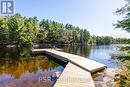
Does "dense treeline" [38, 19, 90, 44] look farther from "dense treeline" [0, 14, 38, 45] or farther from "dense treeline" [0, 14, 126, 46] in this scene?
"dense treeline" [0, 14, 38, 45]

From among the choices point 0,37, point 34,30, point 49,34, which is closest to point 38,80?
point 0,37

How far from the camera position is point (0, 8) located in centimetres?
2047

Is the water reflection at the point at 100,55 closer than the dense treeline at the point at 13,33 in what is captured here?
Yes

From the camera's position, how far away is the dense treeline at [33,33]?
39406 mm

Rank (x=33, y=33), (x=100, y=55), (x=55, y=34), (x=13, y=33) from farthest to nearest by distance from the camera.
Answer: (x=55, y=34), (x=33, y=33), (x=13, y=33), (x=100, y=55)

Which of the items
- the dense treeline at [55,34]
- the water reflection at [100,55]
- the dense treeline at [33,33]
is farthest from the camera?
the dense treeline at [55,34]

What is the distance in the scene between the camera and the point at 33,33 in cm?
4641

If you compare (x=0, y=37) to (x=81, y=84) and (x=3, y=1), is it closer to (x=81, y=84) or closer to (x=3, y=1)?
(x=3, y=1)

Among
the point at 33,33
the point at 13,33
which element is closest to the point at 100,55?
the point at 13,33

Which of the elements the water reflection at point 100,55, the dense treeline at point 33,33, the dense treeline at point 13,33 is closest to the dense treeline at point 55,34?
the dense treeline at point 33,33

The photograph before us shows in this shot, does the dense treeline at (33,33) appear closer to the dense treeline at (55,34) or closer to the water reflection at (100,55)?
the dense treeline at (55,34)

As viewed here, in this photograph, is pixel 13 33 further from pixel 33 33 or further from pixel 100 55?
pixel 100 55

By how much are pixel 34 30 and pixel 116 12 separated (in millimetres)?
42888

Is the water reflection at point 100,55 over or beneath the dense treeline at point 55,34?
beneath
